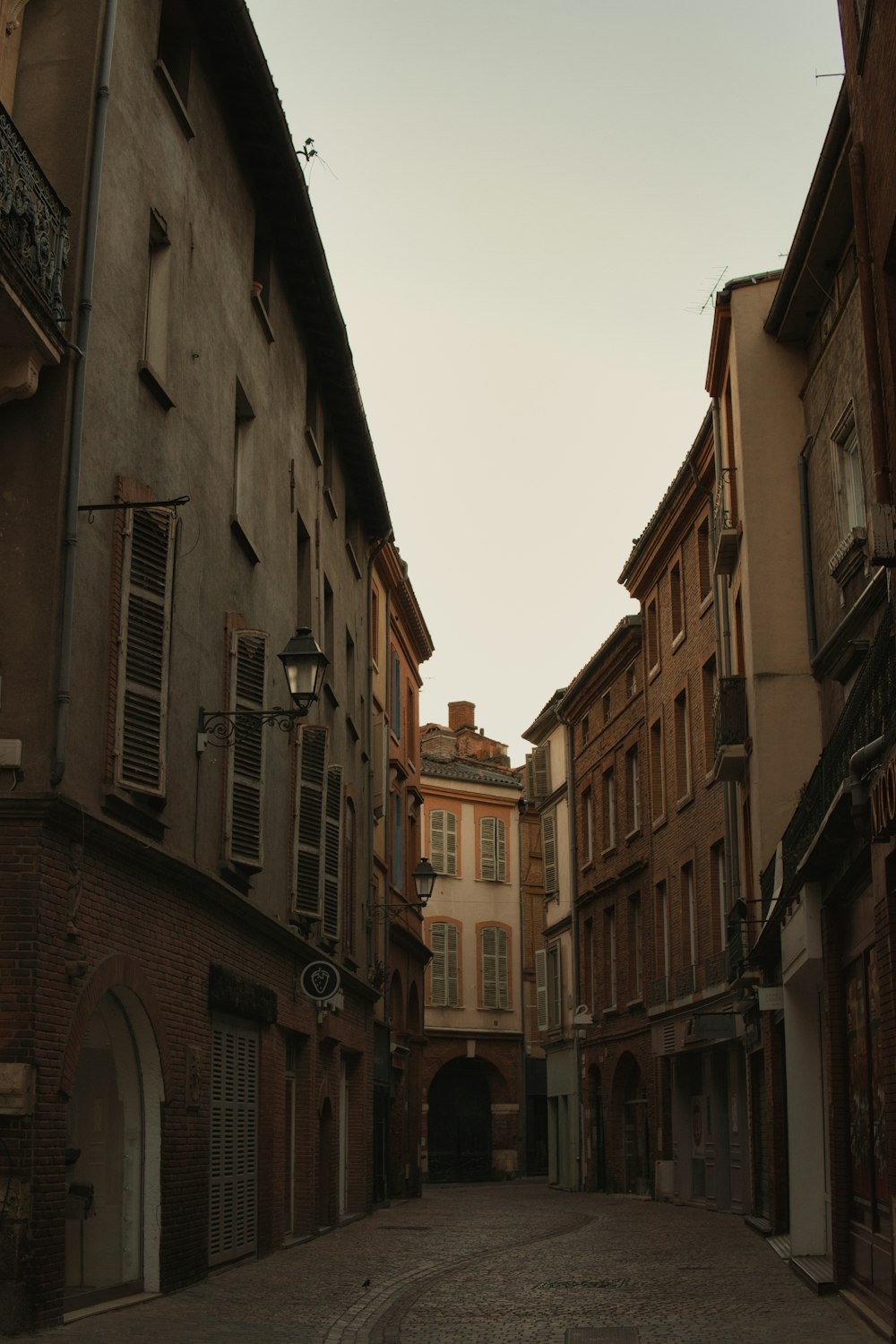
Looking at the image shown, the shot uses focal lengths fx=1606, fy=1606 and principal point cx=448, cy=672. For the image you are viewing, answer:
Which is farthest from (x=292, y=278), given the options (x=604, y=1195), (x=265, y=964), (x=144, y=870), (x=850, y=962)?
(x=604, y=1195)

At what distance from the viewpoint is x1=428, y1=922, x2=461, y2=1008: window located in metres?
51.0

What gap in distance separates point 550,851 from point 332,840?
23.5 m

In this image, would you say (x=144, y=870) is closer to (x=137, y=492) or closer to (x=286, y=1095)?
(x=137, y=492)

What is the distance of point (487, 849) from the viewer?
53.8 meters

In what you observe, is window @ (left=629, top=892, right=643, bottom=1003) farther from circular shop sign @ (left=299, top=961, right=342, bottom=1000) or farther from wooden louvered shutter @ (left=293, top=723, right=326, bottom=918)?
circular shop sign @ (left=299, top=961, right=342, bottom=1000)

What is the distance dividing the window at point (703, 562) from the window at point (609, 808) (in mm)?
8864

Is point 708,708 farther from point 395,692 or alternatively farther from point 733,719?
point 395,692

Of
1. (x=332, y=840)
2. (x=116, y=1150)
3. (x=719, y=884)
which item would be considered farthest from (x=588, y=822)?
(x=116, y=1150)

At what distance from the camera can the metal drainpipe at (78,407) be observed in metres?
10.8

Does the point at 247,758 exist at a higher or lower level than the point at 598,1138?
higher

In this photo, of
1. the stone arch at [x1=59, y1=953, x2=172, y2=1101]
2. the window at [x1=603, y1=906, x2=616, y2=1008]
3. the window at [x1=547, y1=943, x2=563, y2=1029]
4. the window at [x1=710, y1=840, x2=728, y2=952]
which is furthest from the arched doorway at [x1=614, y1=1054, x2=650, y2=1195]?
the stone arch at [x1=59, y1=953, x2=172, y2=1101]

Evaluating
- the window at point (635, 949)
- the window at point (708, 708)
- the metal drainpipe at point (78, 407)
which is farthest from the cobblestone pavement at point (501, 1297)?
the window at point (635, 949)

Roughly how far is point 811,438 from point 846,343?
2.62 meters

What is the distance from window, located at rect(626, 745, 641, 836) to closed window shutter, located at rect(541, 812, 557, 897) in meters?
7.77
